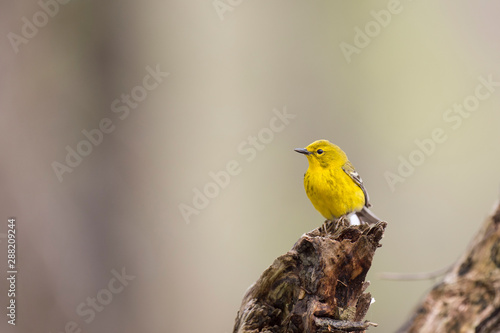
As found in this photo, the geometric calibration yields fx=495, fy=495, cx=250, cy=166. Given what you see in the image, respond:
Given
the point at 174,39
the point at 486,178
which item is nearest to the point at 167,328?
the point at 174,39

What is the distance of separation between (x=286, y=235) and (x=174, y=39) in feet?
13.3

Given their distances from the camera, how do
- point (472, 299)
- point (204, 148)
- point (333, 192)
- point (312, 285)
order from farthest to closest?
point (204, 148) < point (333, 192) < point (312, 285) < point (472, 299)

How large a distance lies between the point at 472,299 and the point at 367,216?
3.23 meters

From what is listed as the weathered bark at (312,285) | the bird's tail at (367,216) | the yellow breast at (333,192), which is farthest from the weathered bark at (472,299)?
the bird's tail at (367,216)

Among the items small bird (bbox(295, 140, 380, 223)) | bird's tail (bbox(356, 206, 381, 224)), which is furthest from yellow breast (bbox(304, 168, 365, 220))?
bird's tail (bbox(356, 206, 381, 224))

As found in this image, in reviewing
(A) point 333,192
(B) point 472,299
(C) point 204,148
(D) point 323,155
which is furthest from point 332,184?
(C) point 204,148

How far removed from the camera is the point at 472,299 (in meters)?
1.45

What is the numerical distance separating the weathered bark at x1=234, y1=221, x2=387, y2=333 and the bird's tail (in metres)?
1.84

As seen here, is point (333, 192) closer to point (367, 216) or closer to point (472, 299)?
point (367, 216)

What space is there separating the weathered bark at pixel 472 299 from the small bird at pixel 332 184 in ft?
9.08

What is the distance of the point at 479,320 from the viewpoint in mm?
1451

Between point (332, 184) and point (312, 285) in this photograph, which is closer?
point (312, 285)

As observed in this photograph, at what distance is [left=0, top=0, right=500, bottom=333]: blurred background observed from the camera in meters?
4.50

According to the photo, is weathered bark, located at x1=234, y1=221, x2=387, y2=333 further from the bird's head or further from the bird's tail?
the bird's tail
